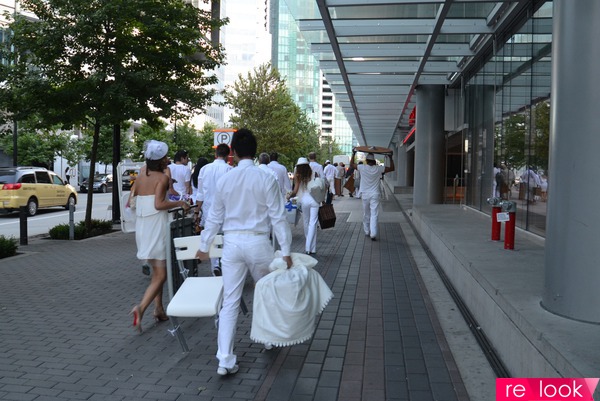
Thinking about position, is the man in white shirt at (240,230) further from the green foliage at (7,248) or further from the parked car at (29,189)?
the parked car at (29,189)

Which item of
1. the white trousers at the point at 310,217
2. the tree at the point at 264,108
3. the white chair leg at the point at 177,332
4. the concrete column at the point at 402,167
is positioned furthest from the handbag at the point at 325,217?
the concrete column at the point at 402,167

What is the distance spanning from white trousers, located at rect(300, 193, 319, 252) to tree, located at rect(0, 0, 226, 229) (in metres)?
5.09

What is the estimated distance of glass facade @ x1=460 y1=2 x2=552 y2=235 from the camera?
9961 mm

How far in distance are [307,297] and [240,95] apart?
4004 cm

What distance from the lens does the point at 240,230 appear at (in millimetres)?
4730

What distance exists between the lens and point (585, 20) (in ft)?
14.6

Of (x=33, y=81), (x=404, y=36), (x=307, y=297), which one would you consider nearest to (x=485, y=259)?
(x=307, y=297)

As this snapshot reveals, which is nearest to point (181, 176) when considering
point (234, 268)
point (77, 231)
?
point (77, 231)

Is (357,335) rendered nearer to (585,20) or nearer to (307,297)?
(307,297)

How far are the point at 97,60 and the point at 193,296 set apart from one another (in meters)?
10.3

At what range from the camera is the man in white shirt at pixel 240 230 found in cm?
471

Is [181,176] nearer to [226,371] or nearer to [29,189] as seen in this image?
[226,371]

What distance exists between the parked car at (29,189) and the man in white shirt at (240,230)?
60.1 feet

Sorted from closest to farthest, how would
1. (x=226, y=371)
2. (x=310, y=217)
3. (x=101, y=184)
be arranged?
(x=226, y=371), (x=310, y=217), (x=101, y=184)
